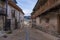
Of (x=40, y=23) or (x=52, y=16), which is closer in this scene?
(x=52, y=16)

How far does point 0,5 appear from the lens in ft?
66.5

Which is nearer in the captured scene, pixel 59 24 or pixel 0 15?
pixel 59 24

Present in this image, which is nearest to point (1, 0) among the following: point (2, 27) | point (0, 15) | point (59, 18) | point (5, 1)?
point (5, 1)

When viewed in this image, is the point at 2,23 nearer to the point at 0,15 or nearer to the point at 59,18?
the point at 0,15

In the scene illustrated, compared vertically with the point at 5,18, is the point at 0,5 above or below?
above

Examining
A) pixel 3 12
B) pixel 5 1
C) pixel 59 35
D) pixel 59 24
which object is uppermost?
pixel 5 1

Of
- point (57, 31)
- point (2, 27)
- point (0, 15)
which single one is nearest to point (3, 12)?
point (0, 15)

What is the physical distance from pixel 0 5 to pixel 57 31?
9.97 meters

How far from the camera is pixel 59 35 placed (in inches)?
469

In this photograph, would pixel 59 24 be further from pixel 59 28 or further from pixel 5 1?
pixel 5 1

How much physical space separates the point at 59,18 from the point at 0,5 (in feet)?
32.7

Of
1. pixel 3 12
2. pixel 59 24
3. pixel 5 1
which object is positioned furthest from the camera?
pixel 5 1

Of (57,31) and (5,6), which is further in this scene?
(5,6)

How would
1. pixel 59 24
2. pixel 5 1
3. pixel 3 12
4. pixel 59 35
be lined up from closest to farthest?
Result: pixel 59 35, pixel 59 24, pixel 3 12, pixel 5 1
